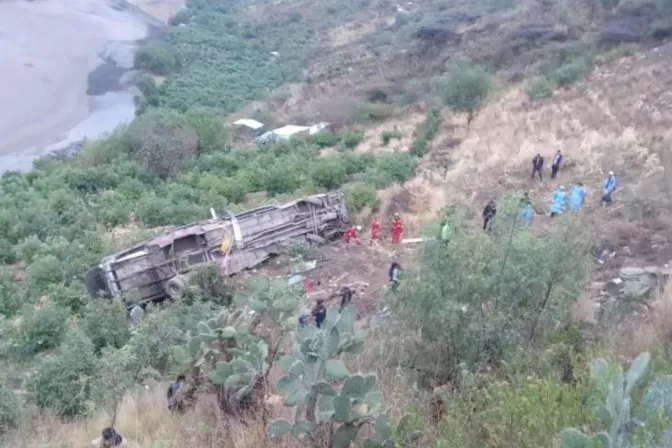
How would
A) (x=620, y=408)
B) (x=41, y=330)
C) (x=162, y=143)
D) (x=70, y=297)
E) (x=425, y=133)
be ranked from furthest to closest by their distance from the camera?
(x=425, y=133) < (x=162, y=143) < (x=70, y=297) < (x=41, y=330) < (x=620, y=408)

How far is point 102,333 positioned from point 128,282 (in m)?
3.11

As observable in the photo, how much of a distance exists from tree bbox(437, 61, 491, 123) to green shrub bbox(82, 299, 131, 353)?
63.1 feet

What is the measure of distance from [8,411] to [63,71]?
1829 inches

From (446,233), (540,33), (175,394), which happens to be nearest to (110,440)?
(175,394)

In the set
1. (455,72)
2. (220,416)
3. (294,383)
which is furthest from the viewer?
(455,72)

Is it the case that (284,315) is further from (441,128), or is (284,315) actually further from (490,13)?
(490,13)

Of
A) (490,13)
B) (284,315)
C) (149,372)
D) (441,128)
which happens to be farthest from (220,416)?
(490,13)

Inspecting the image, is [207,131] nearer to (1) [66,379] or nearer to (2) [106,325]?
(2) [106,325]

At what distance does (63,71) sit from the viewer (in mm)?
49375

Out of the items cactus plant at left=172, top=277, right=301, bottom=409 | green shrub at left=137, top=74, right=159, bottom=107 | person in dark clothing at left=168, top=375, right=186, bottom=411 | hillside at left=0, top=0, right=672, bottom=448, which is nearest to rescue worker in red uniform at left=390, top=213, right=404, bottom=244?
hillside at left=0, top=0, right=672, bottom=448

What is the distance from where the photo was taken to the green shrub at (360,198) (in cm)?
1955

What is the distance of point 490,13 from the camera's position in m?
58.0

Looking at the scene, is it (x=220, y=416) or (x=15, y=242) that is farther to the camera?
(x=15, y=242)

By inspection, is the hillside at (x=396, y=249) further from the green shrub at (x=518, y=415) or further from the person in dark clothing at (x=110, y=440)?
the person in dark clothing at (x=110, y=440)
